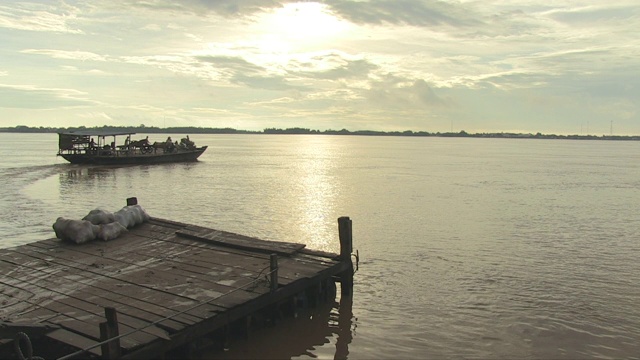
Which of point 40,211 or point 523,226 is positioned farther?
point 40,211

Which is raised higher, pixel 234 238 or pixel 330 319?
pixel 234 238

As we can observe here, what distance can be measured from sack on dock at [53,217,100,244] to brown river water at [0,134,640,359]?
6163 mm

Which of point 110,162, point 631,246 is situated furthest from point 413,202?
point 110,162

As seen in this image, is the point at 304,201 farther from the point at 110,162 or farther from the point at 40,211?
the point at 110,162

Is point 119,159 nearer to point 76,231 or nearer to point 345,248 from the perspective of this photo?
point 76,231

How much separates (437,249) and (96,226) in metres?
12.1

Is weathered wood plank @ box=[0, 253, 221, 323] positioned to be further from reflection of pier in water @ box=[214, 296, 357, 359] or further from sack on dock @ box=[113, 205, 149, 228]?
sack on dock @ box=[113, 205, 149, 228]

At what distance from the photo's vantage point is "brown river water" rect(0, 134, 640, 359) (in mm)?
10969

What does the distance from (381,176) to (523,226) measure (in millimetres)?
28773

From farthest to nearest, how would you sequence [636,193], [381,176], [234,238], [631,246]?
[381,176] < [636,193] < [631,246] < [234,238]

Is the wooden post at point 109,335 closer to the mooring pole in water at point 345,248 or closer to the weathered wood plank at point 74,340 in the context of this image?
the weathered wood plank at point 74,340

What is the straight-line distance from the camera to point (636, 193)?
38.8 meters

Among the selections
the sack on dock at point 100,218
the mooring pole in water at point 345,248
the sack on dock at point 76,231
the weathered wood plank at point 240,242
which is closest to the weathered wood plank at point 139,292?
the sack on dock at point 76,231

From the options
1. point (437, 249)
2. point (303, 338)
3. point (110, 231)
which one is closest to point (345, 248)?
point (303, 338)
